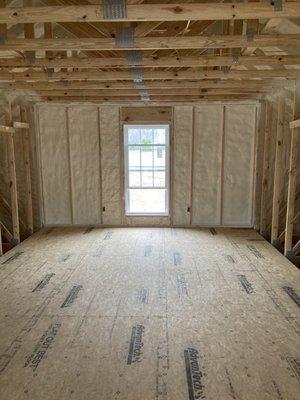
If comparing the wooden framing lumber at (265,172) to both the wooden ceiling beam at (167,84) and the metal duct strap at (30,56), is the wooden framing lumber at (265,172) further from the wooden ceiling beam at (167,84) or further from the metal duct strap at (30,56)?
the metal duct strap at (30,56)

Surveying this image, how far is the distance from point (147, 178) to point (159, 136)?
0.87 metres

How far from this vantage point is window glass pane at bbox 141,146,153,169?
6.88 m

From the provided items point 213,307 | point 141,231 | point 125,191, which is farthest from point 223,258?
point 125,191

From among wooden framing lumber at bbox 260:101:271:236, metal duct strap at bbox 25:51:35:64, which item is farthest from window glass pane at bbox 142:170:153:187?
metal duct strap at bbox 25:51:35:64

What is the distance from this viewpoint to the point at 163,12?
2.33 meters

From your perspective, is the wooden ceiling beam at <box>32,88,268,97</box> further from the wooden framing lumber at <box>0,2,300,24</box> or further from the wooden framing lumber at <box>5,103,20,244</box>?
the wooden framing lumber at <box>0,2,300,24</box>

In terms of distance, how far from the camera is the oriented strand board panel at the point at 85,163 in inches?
266

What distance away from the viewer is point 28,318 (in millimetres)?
3336

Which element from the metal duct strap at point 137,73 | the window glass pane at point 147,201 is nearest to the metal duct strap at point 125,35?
the metal duct strap at point 137,73

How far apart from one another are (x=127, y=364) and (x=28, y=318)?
1222 millimetres

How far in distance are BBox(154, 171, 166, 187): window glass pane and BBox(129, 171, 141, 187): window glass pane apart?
0.34 m

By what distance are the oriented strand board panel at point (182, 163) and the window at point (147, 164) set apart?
18 centimetres

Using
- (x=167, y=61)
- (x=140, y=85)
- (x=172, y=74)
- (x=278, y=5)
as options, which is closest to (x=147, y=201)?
(x=140, y=85)

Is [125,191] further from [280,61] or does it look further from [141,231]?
[280,61]
